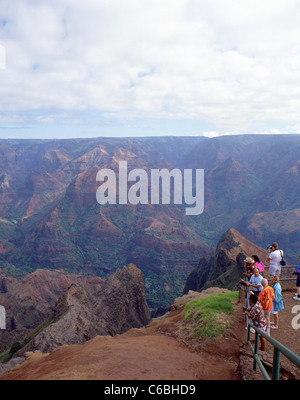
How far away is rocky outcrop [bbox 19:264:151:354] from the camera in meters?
21.8

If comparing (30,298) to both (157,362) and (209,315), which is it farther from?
(157,362)

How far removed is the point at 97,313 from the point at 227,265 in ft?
75.6

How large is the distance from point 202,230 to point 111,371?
528 ft

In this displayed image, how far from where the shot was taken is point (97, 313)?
34688 millimetres

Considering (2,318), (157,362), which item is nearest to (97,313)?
(2,318)

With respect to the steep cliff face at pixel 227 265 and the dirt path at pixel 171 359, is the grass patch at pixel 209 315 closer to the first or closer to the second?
the dirt path at pixel 171 359

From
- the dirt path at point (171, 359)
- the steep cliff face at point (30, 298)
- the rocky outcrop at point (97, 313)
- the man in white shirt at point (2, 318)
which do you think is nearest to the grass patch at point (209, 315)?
the dirt path at point (171, 359)

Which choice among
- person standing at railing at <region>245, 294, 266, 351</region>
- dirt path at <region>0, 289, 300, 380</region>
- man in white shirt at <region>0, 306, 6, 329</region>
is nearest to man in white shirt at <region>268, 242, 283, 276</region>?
dirt path at <region>0, 289, 300, 380</region>

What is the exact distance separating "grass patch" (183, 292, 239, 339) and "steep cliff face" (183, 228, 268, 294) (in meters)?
23.8

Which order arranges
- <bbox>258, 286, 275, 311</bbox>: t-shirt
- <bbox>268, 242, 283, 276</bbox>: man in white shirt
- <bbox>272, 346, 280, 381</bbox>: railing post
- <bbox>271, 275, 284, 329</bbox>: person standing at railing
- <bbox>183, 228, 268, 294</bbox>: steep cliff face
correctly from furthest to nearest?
<bbox>183, 228, 268, 294</bbox>: steep cliff face < <bbox>268, 242, 283, 276</bbox>: man in white shirt < <bbox>271, 275, 284, 329</bbox>: person standing at railing < <bbox>258, 286, 275, 311</bbox>: t-shirt < <bbox>272, 346, 280, 381</bbox>: railing post

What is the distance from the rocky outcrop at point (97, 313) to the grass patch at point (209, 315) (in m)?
13.3

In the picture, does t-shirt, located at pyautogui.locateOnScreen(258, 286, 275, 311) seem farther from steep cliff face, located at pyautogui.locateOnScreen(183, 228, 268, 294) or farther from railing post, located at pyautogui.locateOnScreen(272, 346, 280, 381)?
steep cliff face, located at pyautogui.locateOnScreen(183, 228, 268, 294)

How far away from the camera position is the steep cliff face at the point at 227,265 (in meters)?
39.2
